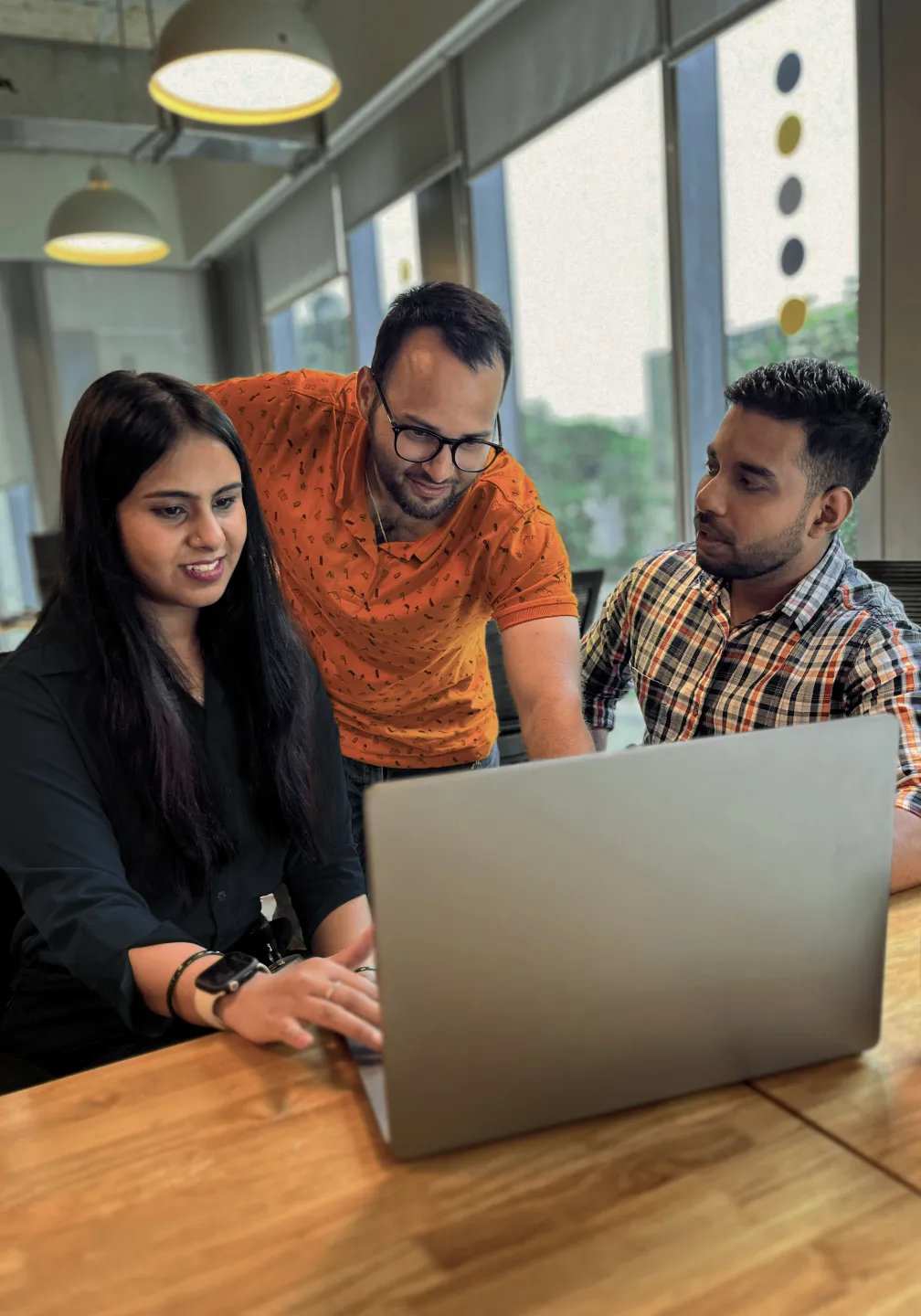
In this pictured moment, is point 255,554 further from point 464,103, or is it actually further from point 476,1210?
point 464,103

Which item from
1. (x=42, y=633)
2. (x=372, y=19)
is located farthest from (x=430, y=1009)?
(x=372, y=19)

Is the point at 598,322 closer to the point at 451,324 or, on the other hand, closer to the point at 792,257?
the point at 792,257

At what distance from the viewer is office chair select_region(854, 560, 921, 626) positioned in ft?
5.50

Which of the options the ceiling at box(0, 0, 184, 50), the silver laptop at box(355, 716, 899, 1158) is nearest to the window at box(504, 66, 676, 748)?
the ceiling at box(0, 0, 184, 50)

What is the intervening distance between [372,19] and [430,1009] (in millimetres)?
4995

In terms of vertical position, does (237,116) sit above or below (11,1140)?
above

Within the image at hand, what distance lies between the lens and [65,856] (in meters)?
1.09

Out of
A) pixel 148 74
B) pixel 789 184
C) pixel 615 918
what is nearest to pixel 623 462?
pixel 789 184

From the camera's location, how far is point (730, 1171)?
70 centimetres

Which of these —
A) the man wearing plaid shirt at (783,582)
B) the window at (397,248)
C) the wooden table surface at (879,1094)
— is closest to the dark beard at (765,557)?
the man wearing plaid shirt at (783,582)

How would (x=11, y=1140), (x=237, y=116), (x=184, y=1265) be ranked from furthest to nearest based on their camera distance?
(x=237, y=116)
(x=11, y=1140)
(x=184, y=1265)

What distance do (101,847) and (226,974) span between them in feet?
0.89

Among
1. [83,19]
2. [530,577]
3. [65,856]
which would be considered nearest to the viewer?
[65,856]

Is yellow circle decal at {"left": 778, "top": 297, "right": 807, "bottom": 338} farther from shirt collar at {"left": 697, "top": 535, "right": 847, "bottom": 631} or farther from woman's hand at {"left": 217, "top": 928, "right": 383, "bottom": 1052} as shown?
woman's hand at {"left": 217, "top": 928, "right": 383, "bottom": 1052}
